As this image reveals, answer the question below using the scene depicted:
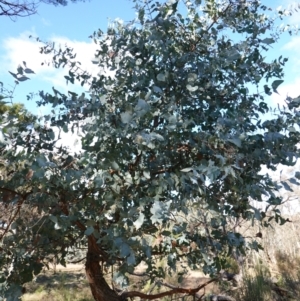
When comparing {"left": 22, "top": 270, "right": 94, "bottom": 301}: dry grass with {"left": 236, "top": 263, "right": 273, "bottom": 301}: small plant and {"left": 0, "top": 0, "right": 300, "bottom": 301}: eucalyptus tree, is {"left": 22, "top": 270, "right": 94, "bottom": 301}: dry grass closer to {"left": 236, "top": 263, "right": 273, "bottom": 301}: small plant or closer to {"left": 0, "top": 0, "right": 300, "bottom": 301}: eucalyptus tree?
{"left": 236, "top": 263, "right": 273, "bottom": 301}: small plant

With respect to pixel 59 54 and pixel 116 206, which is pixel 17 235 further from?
pixel 59 54

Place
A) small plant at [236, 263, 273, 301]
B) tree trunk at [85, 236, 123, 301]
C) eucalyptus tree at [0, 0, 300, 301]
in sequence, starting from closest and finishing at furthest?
eucalyptus tree at [0, 0, 300, 301] → tree trunk at [85, 236, 123, 301] → small plant at [236, 263, 273, 301]

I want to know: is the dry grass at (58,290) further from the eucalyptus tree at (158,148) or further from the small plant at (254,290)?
the eucalyptus tree at (158,148)

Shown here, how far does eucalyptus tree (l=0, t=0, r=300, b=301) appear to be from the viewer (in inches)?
61.9

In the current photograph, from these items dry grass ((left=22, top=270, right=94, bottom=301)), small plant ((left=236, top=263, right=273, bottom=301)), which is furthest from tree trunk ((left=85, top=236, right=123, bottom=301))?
dry grass ((left=22, top=270, right=94, bottom=301))

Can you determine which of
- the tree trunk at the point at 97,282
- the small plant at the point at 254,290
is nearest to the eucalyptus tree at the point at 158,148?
A: the tree trunk at the point at 97,282

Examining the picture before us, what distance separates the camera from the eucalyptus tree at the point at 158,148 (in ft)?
5.16

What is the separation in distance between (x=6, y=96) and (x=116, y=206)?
63 cm

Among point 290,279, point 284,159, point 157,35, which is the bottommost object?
point 290,279

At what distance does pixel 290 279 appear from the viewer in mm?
6148

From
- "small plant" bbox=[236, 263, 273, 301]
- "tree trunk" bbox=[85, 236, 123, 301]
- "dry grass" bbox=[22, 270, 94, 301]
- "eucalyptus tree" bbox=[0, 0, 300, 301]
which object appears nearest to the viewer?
"eucalyptus tree" bbox=[0, 0, 300, 301]

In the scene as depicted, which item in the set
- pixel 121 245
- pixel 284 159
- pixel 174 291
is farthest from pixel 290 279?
pixel 121 245

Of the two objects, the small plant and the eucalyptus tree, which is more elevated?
the eucalyptus tree

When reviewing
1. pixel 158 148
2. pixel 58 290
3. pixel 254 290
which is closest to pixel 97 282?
pixel 158 148
